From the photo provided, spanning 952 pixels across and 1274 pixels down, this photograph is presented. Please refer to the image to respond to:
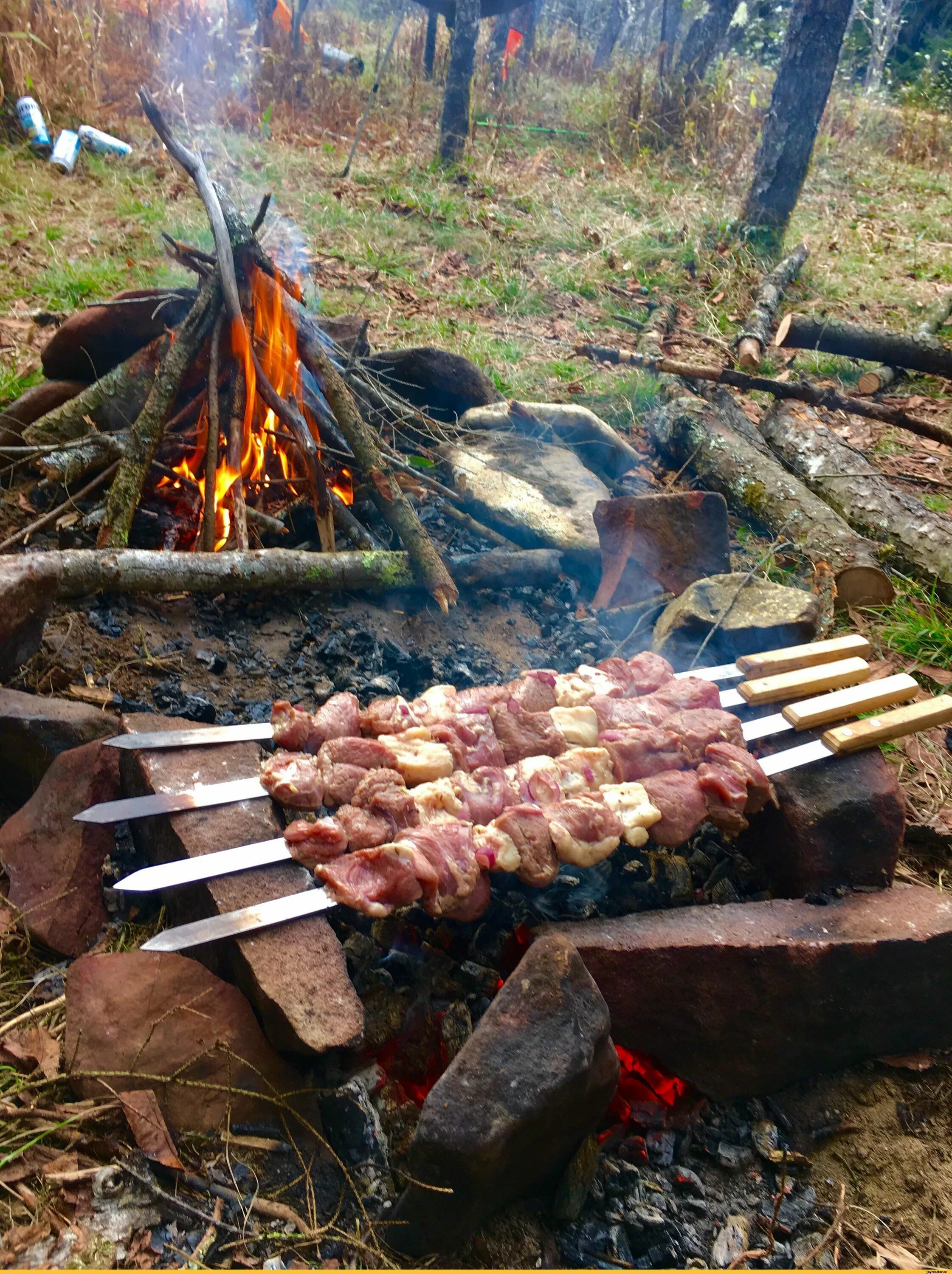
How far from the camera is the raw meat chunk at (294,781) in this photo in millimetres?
2834

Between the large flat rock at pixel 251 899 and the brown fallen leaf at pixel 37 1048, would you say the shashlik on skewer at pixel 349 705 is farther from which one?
the brown fallen leaf at pixel 37 1048

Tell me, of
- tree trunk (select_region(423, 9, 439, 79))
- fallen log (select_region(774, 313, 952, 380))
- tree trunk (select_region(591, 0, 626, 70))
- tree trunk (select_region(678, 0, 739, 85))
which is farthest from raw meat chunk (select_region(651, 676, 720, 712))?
tree trunk (select_region(591, 0, 626, 70))

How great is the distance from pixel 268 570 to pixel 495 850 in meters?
2.16

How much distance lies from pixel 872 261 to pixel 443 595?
1151 centimetres

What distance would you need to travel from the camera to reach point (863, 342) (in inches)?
359

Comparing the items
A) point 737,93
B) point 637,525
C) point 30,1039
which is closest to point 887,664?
point 637,525

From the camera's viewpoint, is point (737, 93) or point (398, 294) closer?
point (398, 294)

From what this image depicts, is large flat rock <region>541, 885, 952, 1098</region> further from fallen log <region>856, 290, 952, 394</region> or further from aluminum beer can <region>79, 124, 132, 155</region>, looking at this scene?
aluminum beer can <region>79, 124, 132, 155</region>

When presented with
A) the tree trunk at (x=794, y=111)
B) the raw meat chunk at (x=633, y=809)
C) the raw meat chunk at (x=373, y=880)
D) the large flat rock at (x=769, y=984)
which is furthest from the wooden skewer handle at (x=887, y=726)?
the tree trunk at (x=794, y=111)

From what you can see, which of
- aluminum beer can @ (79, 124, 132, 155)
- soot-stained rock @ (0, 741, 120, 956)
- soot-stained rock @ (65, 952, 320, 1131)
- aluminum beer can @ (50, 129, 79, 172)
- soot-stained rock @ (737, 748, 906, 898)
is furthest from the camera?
aluminum beer can @ (79, 124, 132, 155)

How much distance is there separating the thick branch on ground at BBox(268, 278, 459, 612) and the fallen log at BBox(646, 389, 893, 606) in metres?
3.06

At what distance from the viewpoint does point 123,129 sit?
11.0 m

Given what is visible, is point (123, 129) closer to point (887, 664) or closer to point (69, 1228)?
point (887, 664)

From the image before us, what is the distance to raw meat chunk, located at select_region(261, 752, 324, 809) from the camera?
2834mm
